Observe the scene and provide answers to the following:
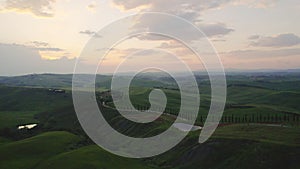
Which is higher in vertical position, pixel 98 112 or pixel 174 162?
pixel 98 112

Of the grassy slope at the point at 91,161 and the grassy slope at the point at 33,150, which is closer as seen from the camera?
the grassy slope at the point at 91,161

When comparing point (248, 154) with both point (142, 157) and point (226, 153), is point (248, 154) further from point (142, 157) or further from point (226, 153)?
point (142, 157)

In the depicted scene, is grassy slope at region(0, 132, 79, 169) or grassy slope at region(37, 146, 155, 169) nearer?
grassy slope at region(37, 146, 155, 169)

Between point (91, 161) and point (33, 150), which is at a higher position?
point (33, 150)

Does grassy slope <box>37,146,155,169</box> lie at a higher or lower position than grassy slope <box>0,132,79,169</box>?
lower

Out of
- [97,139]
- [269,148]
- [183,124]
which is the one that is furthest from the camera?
[183,124]

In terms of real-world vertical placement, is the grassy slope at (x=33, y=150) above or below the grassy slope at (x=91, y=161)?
above

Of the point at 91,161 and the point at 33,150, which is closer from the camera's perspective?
the point at 91,161

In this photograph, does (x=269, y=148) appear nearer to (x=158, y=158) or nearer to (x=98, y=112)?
(x=158, y=158)

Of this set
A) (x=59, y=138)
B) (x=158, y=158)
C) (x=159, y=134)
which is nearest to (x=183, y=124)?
(x=159, y=134)

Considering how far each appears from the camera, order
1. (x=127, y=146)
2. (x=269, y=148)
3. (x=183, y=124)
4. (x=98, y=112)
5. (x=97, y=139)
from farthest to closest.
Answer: (x=98, y=112) → (x=183, y=124) → (x=97, y=139) → (x=127, y=146) → (x=269, y=148)

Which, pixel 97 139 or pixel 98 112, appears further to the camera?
pixel 98 112
